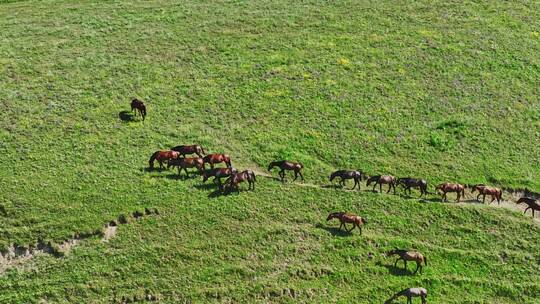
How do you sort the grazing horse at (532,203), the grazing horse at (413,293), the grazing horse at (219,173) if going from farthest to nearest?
1. the grazing horse at (532,203)
2. the grazing horse at (219,173)
3. the grazing horse at (413,293)

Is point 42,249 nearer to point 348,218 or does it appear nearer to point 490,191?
point 348,218

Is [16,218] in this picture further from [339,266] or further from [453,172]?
[453,172]

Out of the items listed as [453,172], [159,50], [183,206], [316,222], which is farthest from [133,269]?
[159,50]

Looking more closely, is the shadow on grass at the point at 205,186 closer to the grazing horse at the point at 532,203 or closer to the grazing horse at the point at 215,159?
the grazing horse at the point at 215,159

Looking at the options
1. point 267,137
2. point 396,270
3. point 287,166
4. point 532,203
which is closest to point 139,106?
point 267,137

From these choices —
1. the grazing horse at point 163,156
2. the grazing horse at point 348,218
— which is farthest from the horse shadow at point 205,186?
the grazing horse at point 348,218
